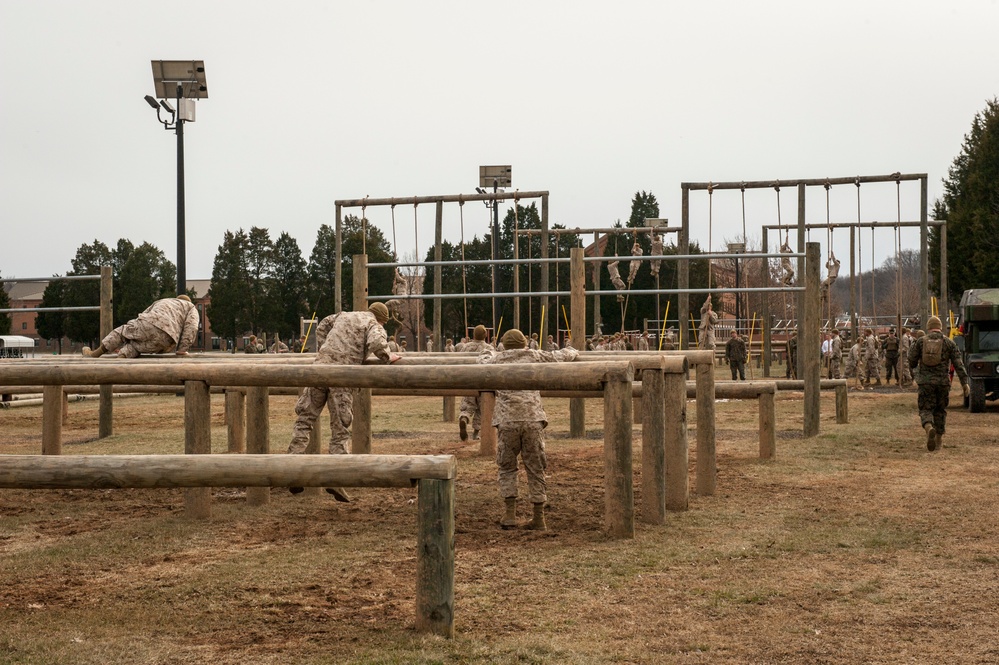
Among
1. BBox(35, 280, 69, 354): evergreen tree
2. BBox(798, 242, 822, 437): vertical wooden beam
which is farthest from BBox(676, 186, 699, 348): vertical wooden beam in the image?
BBox(35, 280, 69, 354): evergreen tree

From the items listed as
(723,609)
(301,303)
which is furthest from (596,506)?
(301,303)

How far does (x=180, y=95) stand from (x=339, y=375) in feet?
40.0

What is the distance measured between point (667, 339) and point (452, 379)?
28.2 metres

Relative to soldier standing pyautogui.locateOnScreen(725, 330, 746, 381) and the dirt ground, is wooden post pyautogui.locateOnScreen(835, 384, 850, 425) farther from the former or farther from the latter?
soldier standing pyautogui.locateOnScreen(725, 330, 746, 381)

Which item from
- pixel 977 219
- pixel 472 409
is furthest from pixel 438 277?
pixel 977 219

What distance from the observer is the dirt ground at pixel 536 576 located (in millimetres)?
5172

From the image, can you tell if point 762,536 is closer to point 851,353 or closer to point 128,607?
point 128,607

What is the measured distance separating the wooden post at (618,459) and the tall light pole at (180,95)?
477 inches

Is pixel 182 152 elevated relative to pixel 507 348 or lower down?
elevated

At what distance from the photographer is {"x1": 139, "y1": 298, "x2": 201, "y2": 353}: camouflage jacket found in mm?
10914

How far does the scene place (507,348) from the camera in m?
8.46

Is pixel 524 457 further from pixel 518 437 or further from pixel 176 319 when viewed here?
pixel 176 319

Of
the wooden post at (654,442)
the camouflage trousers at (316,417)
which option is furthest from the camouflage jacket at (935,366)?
the camouflage trousers at (316,417)

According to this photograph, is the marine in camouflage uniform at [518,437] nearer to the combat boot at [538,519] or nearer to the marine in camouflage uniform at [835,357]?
the combat boot at [538,519]
